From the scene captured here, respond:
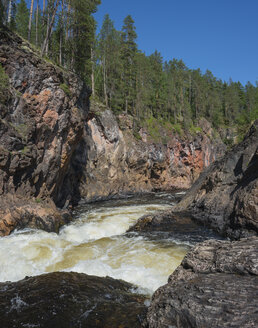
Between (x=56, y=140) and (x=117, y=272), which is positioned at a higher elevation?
(x=56, y=140)

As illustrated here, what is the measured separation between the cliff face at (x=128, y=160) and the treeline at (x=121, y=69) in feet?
20.8

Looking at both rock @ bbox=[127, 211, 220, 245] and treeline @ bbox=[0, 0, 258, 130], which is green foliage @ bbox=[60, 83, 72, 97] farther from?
rock @ bbox=[127, 211, 220, 245]

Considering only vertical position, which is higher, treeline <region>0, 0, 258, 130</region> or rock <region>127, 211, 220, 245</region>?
treeline <region>0, 0, 258, 130</region>

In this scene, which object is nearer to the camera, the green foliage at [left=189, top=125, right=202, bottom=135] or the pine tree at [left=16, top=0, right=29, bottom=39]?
the pine tree at [left=16, top=0, right=29, bottom=39]

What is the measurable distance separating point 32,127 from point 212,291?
14.5 meters

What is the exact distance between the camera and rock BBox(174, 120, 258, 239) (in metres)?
10.7

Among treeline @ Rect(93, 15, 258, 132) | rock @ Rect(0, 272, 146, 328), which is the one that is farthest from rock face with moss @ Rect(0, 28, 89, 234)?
treeline @ Rect(93, 15, 258, 132)

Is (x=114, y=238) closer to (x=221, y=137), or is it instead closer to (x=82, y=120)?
(x=82, y=120)

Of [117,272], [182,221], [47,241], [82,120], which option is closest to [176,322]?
[117,272]

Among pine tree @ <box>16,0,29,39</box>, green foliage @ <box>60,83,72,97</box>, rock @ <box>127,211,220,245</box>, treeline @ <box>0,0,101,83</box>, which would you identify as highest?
pine tree @ <box>16,0,29,39</box>

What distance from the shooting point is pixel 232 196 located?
13.1 m

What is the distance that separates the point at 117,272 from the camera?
8.01 m

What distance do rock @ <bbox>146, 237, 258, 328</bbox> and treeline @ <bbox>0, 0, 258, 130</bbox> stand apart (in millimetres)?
20949

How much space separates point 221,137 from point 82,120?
186 ft
